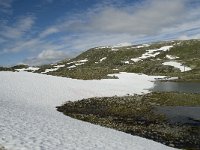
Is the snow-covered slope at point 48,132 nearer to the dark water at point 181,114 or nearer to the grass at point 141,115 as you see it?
the grass at point 141,115

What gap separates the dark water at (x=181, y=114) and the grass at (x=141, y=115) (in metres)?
1.28

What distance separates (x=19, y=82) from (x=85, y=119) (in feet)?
72.4

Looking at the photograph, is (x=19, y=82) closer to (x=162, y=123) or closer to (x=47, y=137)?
(x=162, y=123)

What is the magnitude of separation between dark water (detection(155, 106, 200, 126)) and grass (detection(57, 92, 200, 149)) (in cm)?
128

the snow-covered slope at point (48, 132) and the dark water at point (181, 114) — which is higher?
the snow-covered slope at point (48, 132)

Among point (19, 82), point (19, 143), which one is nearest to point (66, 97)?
point (19, 82)

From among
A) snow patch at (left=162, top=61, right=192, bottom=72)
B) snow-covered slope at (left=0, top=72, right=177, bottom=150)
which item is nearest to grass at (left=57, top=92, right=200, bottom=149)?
snow-covered slope at (left=0, top=72, right=177, bottom=150)

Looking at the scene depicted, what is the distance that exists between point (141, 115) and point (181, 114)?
17.3 ft

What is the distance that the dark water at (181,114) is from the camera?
35.8m

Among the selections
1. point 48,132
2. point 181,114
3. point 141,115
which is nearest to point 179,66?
point 181,114

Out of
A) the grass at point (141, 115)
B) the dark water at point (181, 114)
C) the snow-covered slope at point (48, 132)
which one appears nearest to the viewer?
the snow-covered slope at point (48, 132)

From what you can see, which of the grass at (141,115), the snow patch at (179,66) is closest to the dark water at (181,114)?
the grass at (141,115)

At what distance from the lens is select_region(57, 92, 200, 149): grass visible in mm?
28672

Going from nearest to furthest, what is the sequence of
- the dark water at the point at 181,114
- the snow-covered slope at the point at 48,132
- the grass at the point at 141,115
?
the snow-covered slope at the point at 48,132 → the grass at the point at 141,115 → the dark water at the point at 181,114
